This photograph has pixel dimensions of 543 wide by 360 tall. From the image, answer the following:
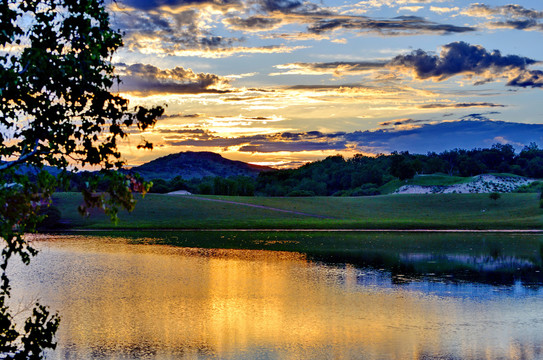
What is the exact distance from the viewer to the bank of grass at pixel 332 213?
6188 cm

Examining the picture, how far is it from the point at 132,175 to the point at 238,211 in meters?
61.7

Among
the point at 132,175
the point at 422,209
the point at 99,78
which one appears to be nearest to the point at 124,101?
the point at 99,78

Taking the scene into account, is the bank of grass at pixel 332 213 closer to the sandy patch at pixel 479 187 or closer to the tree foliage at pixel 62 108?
the sandy patch at pixel 479 187

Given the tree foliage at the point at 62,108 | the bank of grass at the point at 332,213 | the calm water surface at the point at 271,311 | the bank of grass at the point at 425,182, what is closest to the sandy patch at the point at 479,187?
the bank of grass at the point at 425,182

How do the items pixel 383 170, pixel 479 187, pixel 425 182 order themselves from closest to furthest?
pixel 479 187, pixel 425 182, pixel 383 170

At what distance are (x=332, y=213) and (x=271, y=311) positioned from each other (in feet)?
194

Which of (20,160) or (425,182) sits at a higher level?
(20,160)

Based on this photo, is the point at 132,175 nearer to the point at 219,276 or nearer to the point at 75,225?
the point at 219,276

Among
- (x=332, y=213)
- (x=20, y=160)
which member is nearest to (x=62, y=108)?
(x=20, y=160)

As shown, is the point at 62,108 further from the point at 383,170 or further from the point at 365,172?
the point at 383,170

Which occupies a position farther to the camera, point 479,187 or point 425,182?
point 425,182

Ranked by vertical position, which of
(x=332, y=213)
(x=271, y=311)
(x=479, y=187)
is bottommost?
(x=271, y=311)

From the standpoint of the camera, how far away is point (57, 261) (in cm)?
3216

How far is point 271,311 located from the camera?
19.8 m
